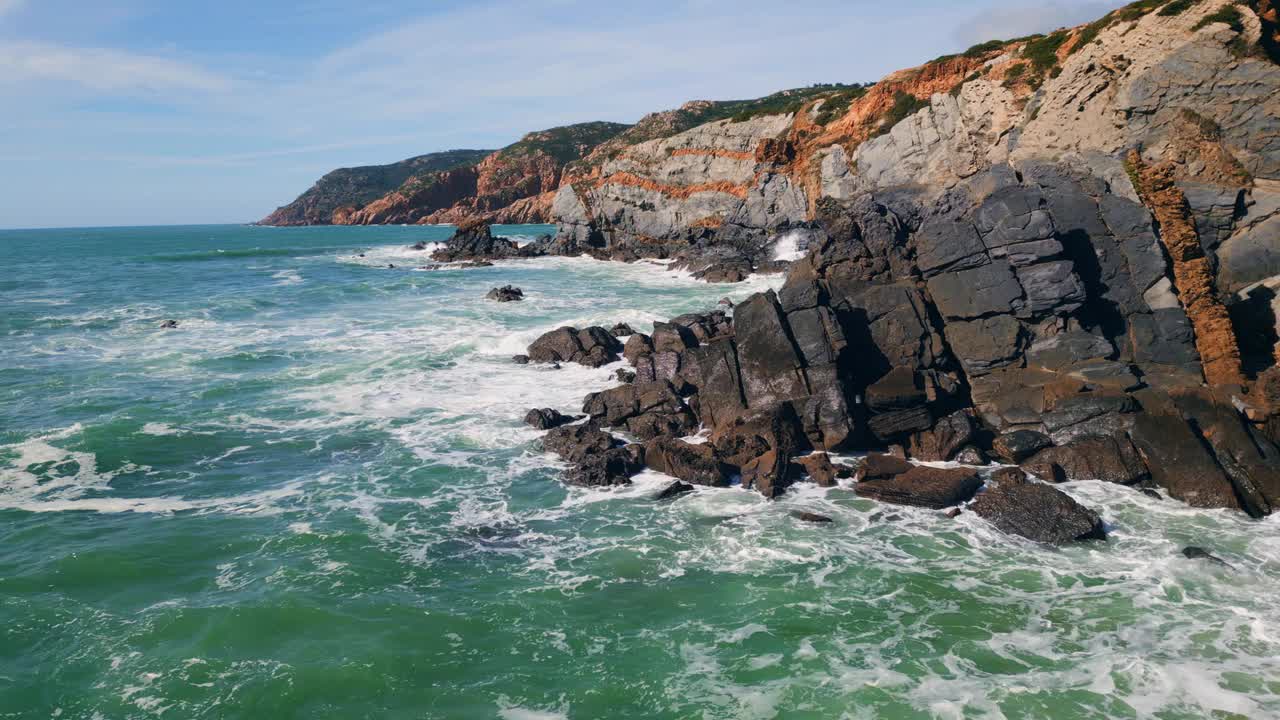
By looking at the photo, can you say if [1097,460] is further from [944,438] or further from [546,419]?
[546,419]

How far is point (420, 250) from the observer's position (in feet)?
281

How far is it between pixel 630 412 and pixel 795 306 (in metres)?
5.70

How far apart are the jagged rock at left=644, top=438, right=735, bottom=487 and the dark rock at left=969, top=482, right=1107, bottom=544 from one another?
5479 millimetres

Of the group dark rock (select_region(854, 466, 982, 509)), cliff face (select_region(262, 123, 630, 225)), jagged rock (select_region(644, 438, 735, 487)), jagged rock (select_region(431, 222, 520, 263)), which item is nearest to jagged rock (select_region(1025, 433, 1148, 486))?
dark rock (select_region(854, 466, 982, 509))

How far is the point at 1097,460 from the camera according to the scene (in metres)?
16.3

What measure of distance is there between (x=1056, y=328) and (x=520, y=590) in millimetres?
16043

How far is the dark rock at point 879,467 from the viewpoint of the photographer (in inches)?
647

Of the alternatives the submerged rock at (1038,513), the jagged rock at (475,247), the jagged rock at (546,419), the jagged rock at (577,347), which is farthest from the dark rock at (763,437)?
the jagged rock at (475,247)

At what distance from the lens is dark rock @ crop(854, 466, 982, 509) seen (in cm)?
1538

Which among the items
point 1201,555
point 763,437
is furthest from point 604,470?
point 1201,555

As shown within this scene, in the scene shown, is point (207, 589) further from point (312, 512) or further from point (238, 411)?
point (238, 411)

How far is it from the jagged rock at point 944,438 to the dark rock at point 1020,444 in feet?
2.40

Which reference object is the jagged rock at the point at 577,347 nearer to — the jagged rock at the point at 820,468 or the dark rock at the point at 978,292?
the jagged rock at the point at 820,468

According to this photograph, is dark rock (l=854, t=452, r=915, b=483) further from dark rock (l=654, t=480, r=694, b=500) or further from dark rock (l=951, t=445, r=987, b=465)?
dark rock (l=654, t=480, r=694, b=500)
